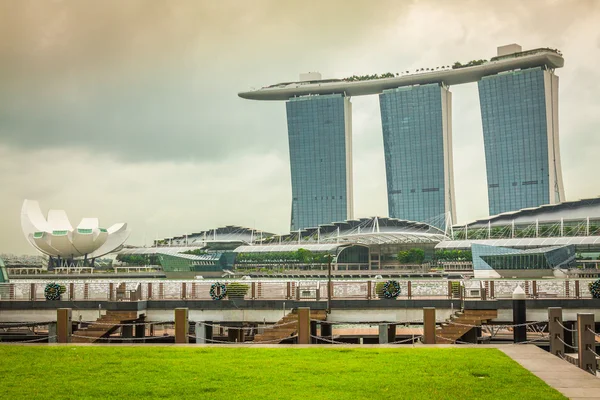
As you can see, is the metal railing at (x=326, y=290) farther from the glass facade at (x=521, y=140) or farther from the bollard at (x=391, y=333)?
the glass facade at (x=521, y=140)

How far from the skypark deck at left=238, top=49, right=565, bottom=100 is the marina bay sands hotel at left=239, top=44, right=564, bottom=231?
A: 10.3 inches

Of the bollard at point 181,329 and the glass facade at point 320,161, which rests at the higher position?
the glass facade at point 320,161

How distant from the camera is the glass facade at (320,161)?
18162cm

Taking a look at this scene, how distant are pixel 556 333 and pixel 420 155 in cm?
15301

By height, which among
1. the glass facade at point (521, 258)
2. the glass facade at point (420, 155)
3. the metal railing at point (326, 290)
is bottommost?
the metal railing at point (326, 290)

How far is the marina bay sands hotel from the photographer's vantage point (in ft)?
535

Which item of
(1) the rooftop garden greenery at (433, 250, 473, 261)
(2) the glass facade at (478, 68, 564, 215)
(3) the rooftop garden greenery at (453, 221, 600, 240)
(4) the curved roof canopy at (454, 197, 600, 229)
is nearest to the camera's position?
(1) the rooftop garden greenery at (433, 250, 473, 261)

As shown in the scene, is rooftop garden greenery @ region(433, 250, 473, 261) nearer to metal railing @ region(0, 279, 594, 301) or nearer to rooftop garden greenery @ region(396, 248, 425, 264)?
rooftop garden greenery @ region(396, 248, 425, 264)

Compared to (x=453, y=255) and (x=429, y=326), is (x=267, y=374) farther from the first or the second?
(x=453, y=255)

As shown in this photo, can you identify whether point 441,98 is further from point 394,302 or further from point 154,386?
point 154,386

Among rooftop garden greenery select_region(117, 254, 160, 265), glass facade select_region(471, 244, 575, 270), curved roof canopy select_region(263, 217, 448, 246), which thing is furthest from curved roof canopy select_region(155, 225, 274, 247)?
glass facade select_region(471, 244, 575, 270)

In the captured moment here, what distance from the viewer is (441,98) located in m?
176

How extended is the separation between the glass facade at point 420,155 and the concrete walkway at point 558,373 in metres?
154

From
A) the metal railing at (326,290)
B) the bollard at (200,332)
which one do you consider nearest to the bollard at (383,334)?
the metal railing at (326,290)
